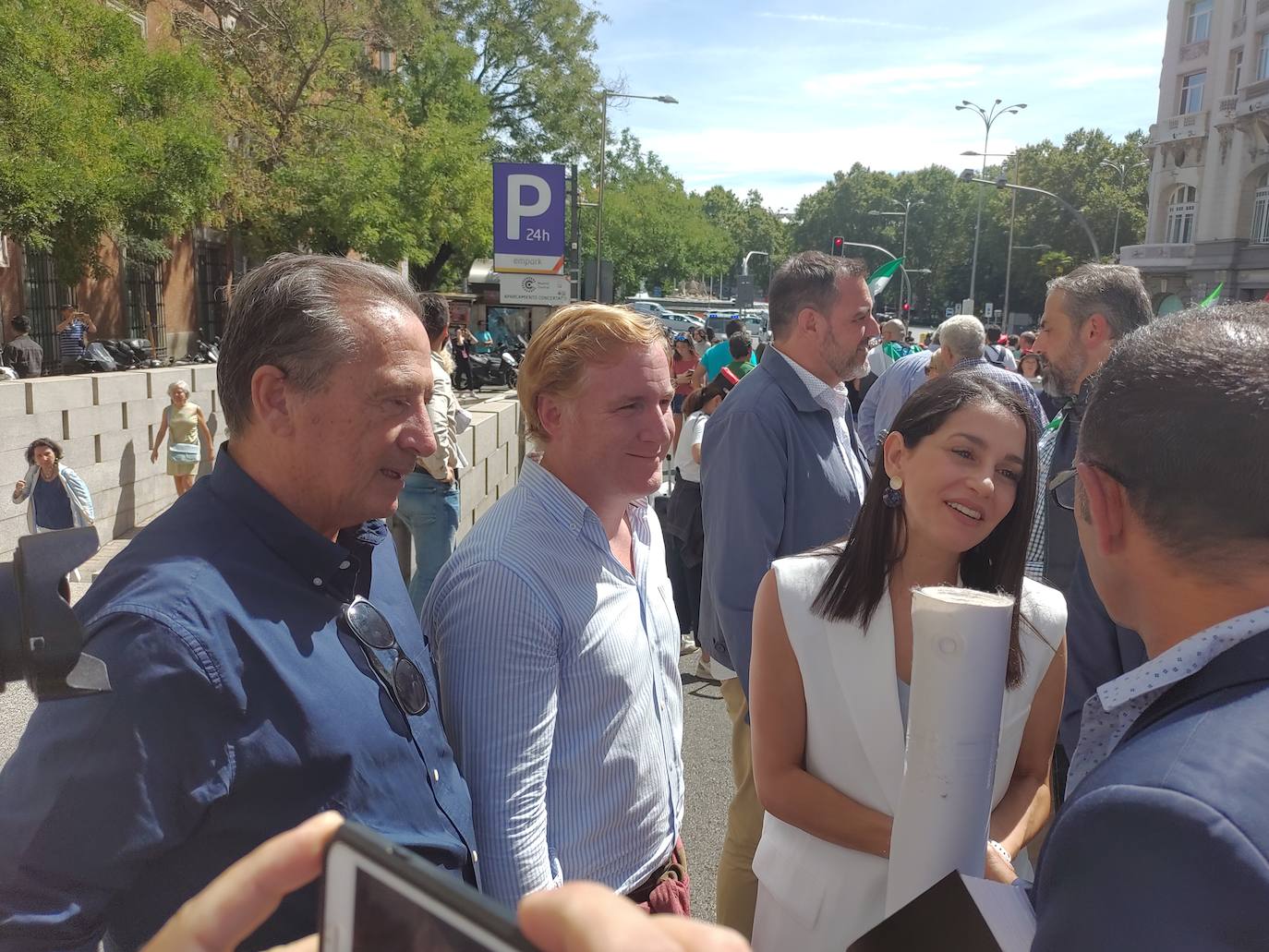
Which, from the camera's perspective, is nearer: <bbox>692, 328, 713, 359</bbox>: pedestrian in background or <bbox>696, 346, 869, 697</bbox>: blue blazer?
<bbox>696, 346, 869, 697</bbox>: blue blazer

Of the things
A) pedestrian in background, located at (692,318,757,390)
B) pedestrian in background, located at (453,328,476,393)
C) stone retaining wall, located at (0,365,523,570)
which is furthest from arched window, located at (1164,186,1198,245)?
stone retaining wall, located at (0,365,523,570)

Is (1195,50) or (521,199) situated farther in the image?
(1195,50)

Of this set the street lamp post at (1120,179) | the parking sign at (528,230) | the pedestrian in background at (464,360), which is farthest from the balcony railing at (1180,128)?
the parking sign at (528,230)

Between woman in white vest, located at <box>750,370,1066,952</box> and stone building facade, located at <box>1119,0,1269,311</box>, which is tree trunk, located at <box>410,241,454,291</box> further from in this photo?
stone building facade, located at <box>1119,0,1269,311</box>

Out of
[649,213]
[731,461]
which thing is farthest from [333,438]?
[649,213]

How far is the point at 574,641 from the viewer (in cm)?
182

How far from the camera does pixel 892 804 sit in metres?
2.01

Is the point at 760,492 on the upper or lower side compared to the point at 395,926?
lower

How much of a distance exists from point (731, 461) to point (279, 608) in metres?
2.04

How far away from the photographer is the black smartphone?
0.46 metres

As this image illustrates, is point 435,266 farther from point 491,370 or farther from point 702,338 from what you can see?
point 702,338

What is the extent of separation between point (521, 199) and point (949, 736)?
26.7 ft

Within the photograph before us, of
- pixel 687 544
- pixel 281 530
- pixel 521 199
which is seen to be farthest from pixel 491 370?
pixel 281 530

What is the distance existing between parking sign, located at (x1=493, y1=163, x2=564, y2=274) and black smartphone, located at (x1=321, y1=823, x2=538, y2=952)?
8.48m
